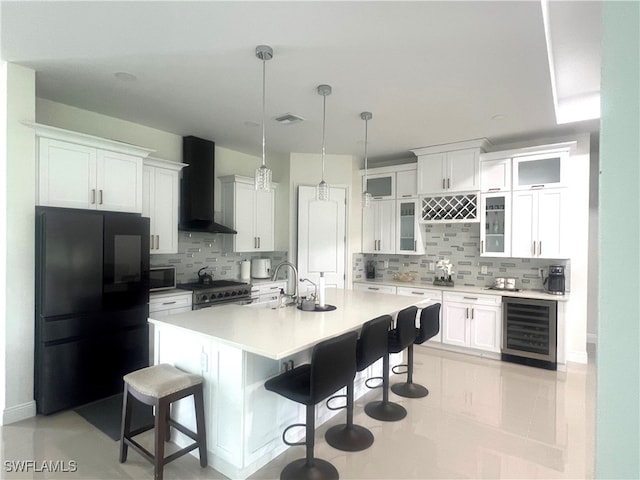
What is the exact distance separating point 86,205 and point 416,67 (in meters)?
3.13

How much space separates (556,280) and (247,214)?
13.5ft

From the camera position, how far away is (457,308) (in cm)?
450

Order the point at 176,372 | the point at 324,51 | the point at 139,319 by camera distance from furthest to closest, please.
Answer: the point at 139,319, the point at 324,51, the point at 176,372

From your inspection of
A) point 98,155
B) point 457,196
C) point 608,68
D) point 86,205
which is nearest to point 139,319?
point 86,205

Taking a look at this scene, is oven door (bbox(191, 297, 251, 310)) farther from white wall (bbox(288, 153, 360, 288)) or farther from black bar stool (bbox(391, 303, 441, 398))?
black bar stool (bbox(391, 303, 441, 398))

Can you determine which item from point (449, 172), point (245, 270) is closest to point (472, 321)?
point (449, 172)

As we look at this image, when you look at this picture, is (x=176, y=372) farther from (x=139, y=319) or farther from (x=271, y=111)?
(x=271, y=111)

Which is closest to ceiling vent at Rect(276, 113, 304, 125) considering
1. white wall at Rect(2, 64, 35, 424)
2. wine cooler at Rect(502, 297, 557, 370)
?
white wall at Rect(2, 64, 35, 424)

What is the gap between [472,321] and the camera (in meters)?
4.38

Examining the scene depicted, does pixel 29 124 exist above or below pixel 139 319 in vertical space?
above

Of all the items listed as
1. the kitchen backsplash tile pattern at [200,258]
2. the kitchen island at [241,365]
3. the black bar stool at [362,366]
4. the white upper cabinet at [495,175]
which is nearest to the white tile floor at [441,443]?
the black bar stool at [362,366]

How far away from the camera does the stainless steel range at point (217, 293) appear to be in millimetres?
4055

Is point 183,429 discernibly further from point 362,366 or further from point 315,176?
point 315,176

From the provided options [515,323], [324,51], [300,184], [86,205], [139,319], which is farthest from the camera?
[300,184]
